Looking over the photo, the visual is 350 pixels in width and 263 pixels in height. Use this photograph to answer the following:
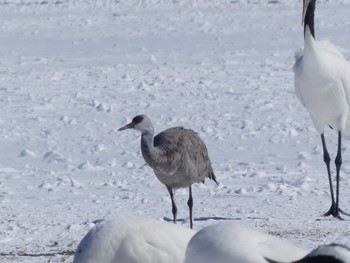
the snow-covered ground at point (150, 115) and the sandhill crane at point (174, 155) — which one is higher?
the sandhill crane at point (174, 155)

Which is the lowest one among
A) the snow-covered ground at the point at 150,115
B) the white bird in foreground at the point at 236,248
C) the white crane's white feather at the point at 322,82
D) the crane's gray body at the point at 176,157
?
the snow-covered ground at the point at 150,115

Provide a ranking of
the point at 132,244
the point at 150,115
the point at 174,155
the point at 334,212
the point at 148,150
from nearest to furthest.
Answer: the point at 132,244, the point at 148,150, the point at 174,155, the point at 334,212, the point at 150,115

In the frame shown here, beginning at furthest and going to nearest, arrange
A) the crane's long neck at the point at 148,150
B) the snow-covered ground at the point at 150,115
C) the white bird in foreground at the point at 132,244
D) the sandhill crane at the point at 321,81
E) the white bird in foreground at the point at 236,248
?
the sandhill crane at the point at 321,81 < the snow-covered ground at the point at 150,115 < the crane's long neck at the point at 148,150 < the white bird in foreground at the point at 132,244 < the white bird in foreground at the point at 236,248

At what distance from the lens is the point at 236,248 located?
4773 mm

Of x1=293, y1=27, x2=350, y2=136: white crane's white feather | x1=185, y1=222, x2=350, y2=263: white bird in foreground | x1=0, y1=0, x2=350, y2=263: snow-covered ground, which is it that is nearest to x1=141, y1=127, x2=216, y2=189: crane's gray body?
x1=0, y1=0, x2=350, y2=263: snow-covered ground

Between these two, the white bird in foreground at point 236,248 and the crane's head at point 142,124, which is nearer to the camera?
the white bird in foreground at point 236,248

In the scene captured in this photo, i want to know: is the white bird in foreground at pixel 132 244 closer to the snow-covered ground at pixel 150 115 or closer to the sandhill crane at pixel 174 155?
the snow-covered ground at pixel 150 115

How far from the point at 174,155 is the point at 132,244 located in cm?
314

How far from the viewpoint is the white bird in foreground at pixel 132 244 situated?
521cm

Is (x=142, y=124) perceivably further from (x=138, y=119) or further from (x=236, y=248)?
(x=236, y=248)

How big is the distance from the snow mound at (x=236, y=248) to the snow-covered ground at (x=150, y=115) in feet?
8.37

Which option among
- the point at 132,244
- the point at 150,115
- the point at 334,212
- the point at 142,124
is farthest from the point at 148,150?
the point at 150,115

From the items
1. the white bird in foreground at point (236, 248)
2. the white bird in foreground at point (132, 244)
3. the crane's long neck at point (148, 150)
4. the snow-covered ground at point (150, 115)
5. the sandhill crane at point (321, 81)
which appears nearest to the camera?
the white bird in foreground at point (236, 248)

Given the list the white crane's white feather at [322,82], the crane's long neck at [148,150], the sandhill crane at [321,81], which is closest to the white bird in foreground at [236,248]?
the crane's long neck at [148,150]
